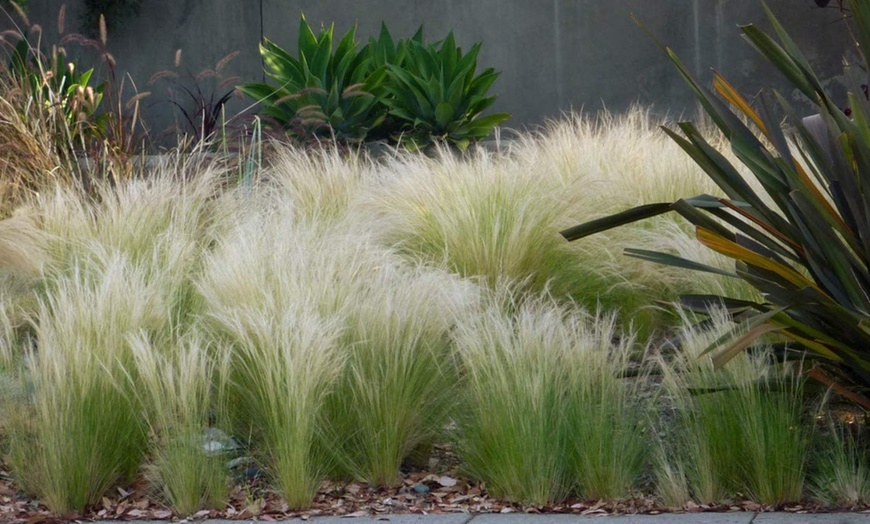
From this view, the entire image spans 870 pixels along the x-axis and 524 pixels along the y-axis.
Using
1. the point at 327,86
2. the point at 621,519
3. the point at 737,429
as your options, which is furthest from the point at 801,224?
the point at 327,86

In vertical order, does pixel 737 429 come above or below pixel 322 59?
below

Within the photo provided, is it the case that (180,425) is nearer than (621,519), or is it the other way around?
(621,519)

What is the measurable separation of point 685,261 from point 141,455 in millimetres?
1914

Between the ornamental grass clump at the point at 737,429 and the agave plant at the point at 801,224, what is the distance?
0.11 metres

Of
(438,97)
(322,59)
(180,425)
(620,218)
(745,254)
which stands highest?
(322,59)

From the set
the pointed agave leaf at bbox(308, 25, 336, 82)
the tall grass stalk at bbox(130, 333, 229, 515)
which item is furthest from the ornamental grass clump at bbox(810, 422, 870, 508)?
the pointed agave leaf at bbox(308, 25, 336, 82)

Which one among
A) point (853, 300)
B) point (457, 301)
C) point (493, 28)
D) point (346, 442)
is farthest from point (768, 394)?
point (493, 28)

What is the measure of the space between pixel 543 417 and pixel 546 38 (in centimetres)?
780

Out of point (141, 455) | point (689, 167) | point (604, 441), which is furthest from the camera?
Answer: point (689, 167)

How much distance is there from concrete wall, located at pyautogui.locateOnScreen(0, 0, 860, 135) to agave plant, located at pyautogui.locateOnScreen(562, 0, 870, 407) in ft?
22.5

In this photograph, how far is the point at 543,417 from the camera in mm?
3471

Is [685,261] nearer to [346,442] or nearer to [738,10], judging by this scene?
[346,442]

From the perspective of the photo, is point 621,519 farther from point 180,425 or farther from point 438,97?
point 438,97

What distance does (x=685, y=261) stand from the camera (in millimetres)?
3791
